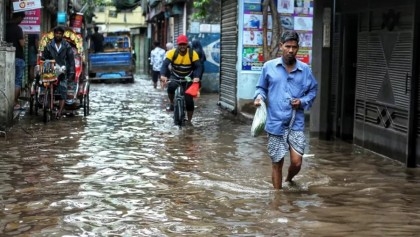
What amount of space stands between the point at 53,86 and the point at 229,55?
195 inches

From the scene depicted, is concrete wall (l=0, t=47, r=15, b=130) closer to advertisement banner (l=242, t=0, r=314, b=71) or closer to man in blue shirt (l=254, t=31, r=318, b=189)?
advertisement banner (l=242, t=0, r=314, b=71)

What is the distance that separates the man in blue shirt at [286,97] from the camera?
692 centimetres

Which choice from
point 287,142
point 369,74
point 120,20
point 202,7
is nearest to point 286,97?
point 287,142

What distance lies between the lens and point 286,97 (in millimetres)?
6922

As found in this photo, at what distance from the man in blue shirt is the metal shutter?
8.56 meters

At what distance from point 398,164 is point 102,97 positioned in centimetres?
1285

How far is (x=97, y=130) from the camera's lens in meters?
12.4

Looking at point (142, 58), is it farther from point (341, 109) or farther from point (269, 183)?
point (269, 183)

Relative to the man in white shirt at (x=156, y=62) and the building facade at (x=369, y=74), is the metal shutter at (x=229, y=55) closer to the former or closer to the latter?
the building facade at (x=369, y=74)

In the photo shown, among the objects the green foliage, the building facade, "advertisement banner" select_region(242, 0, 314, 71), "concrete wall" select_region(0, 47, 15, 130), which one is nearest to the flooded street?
"concrete wall" select_region(0, 47, 15, 130)

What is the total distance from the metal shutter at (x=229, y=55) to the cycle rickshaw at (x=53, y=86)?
3525 mm

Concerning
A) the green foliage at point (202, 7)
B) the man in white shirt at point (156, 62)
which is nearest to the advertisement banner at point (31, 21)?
the green foliage at point (202, 7)

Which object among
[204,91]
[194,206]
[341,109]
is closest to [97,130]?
[341,109]

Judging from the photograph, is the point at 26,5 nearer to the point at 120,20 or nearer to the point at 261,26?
the point at 261,26
